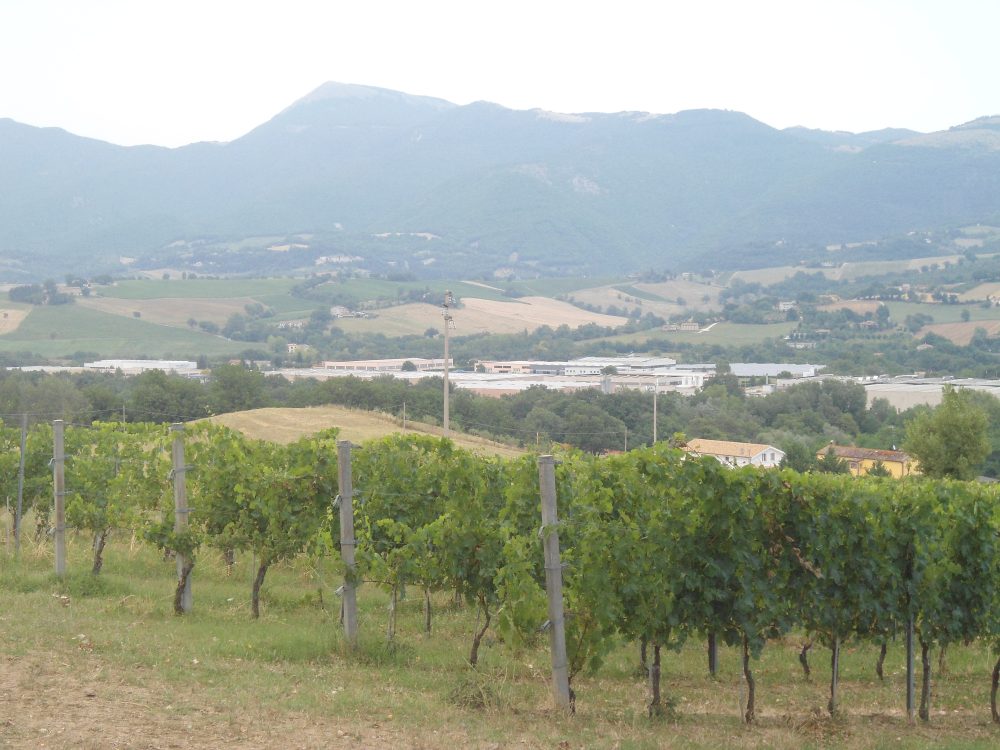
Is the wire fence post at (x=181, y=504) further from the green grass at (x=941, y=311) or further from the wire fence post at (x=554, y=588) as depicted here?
the green grass at (x=941, y=311)

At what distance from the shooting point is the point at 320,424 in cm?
3938

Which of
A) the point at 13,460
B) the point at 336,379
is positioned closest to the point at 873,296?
the point at 336,379

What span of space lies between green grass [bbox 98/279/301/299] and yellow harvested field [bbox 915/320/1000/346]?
97.6 m

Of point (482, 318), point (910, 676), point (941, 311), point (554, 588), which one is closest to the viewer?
point (554, 588)

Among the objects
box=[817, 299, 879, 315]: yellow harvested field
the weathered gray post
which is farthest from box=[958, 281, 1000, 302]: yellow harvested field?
the weathered gray post

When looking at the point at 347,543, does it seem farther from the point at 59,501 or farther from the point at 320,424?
the point at 320,424

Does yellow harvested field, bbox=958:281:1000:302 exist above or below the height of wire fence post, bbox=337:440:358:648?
above

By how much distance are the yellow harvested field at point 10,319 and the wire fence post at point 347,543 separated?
367 ft

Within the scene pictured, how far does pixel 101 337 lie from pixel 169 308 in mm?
23672

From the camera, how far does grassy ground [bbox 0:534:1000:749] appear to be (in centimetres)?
731

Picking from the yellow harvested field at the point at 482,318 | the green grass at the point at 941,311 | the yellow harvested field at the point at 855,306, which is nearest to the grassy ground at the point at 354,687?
the yellow harvested field at the point at 482,318

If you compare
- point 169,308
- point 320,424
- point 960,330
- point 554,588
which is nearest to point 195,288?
point 169,308

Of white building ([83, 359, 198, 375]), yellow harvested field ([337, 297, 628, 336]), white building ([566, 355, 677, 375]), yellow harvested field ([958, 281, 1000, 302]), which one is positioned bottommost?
white building ([566, 355, 677, 375])

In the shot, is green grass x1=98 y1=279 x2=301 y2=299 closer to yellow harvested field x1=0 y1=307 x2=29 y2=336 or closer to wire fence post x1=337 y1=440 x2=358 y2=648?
yellow harvested field x1=0 y1=307 x2=29 y2=336
